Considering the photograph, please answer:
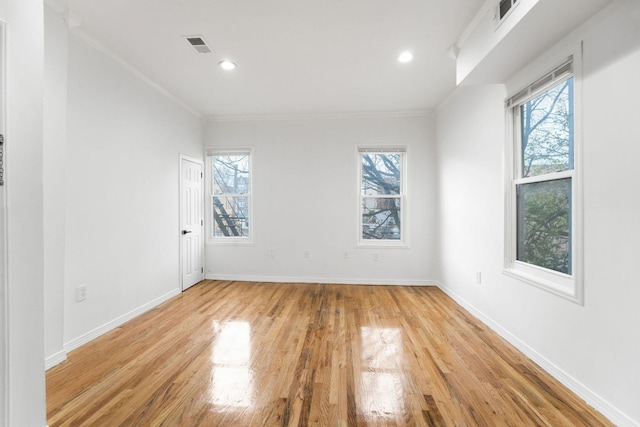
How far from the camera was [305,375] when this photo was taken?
6.55 ft

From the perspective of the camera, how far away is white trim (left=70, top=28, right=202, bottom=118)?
2.49 m

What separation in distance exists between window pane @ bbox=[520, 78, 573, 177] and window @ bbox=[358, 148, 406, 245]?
2.17m

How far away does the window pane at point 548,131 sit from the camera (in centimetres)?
202

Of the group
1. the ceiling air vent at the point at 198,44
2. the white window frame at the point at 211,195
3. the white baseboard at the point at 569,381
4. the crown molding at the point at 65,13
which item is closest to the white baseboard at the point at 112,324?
the white window frame at the point at 211,195

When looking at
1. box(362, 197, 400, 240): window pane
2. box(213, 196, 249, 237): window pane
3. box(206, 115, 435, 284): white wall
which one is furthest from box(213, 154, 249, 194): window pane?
box(362, 197, 400, 240): window pane

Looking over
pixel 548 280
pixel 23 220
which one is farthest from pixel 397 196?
pixel 23 220

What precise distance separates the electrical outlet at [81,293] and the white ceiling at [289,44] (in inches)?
89.0

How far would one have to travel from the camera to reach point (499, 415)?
1.62 meters

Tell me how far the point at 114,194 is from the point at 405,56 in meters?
3.26

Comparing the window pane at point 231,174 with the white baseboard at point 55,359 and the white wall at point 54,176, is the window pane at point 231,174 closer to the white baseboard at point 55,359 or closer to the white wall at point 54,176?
the white wall at point 54,176

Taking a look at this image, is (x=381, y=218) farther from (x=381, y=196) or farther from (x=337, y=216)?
(x=337, y=216)

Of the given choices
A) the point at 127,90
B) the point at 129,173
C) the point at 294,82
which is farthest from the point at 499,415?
the point at 127,90

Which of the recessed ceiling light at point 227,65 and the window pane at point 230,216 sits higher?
the recessed ceiling light at point 227,65

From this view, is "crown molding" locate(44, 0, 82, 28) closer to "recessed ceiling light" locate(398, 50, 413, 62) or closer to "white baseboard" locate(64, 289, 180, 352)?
"white baseboard" locate(64, 289, 180, 352)
